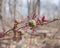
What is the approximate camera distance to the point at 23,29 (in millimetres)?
917

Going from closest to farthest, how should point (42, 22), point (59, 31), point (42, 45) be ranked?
1. point (42, 22)
2. point (42, 45)
3. point (59, 31)

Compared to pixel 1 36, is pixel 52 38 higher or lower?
lower

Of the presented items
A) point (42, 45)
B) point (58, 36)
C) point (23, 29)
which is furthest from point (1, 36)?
point (58, 36)

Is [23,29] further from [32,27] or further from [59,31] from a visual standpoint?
[59,31]

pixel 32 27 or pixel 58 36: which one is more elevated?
pixel 32 27

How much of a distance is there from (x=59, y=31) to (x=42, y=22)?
435 cm

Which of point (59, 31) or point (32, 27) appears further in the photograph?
point (59, 31)

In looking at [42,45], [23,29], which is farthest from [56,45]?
[23,29]

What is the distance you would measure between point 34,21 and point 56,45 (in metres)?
4.70

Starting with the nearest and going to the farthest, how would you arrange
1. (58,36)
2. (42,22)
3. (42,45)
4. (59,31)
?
1. (42,22)
2. (42,45)
3. (59,31)
4. (58,36)

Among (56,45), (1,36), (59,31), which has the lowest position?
(56,45)

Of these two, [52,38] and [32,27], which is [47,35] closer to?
[52,38]

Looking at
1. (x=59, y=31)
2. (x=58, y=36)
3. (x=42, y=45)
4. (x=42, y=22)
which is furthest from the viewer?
(x=58, y=36)

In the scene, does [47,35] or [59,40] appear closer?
[47,35]
